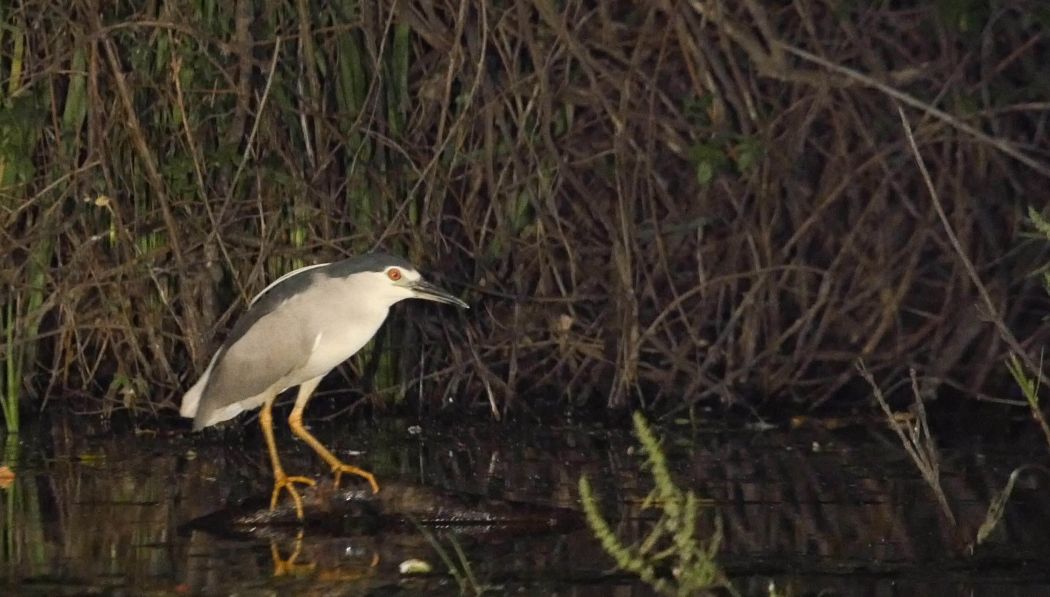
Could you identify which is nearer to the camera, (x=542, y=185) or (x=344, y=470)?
(x=344, y=470)

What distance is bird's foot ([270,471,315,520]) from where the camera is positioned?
5.59 metres

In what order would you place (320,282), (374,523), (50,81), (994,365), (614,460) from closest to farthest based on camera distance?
(374,523), (320,282), (614,460), (50,81), (994,365)

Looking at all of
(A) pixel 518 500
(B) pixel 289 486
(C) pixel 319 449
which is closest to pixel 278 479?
(B) pixel 289 486

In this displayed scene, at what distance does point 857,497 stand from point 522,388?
2150 millimetres

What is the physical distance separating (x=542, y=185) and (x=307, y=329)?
1.56 meters

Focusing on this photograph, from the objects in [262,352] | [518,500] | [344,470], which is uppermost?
[262,352]

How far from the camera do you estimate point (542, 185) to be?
7387mm

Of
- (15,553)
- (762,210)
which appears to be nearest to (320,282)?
(15,553)

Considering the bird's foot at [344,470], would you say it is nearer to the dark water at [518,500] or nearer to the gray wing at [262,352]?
the dark water at [518,500]

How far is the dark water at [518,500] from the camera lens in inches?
189

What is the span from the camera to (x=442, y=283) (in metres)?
7.49

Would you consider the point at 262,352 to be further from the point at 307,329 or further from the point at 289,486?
the point at 289,486

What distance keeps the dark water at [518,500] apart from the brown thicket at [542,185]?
470 mm

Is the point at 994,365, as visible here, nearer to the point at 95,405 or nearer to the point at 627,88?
the point at 627,88
